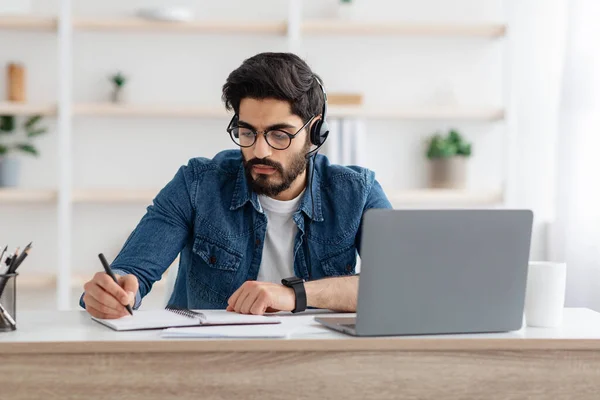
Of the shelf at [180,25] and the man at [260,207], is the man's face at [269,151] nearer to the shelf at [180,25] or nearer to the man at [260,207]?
the man at [260,207]

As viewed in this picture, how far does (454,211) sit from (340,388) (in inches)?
13.4

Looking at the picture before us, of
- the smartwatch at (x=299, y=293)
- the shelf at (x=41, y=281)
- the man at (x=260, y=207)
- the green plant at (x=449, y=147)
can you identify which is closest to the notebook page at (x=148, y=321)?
the smartwatch at (x=299, y=293)

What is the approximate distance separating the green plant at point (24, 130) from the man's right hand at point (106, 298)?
2419 mm

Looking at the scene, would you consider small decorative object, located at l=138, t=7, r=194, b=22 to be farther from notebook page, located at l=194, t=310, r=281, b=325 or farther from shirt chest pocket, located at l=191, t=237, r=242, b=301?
notebook page, located at l=194, t=310, r=281, b=325

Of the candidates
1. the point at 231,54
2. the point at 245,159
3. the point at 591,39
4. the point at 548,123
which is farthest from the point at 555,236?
the point at 245,159

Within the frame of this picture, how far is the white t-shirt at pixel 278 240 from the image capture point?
6.66 ft

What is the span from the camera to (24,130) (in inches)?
151

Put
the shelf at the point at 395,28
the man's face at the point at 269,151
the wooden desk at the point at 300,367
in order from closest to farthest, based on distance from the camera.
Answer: the wooden desk at the point at 300,367
the man's face at the point at 269,151
the shelf at the point at 395,28

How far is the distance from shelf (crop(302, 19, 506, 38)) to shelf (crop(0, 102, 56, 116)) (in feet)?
4.01

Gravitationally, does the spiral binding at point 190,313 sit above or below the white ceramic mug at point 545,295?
below

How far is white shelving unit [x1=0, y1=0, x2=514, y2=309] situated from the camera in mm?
3605

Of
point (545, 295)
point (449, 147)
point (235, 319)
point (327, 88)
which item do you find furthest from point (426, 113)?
point (235, 319)

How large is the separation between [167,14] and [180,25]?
79 millimetres

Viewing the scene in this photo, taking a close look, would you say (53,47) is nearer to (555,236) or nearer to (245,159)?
(245,159)
